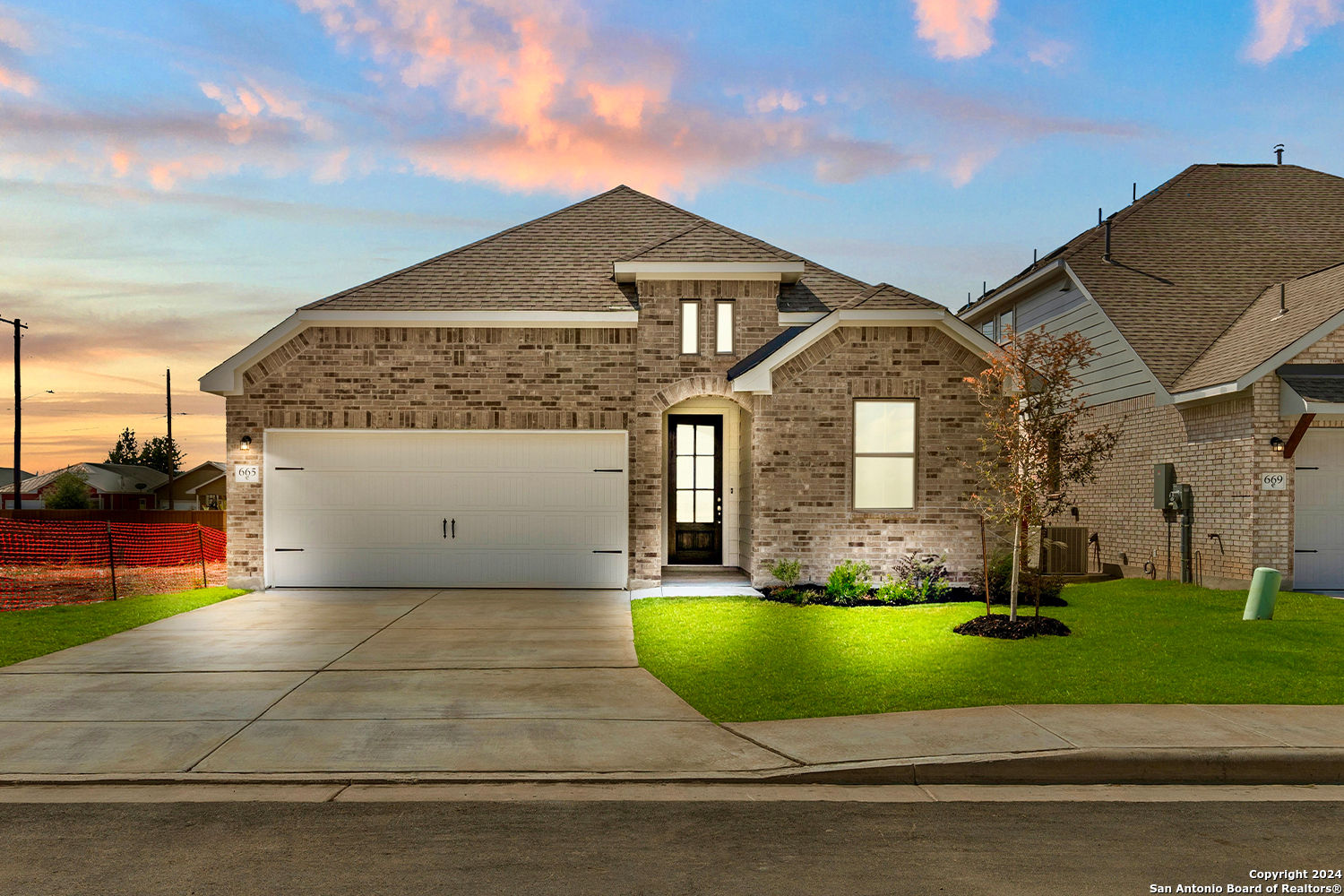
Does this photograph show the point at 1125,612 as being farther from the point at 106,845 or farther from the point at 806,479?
the point at 106,845

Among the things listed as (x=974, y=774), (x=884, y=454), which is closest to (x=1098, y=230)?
(x=884, y=454)

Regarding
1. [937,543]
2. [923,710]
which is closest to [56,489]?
[937,543]

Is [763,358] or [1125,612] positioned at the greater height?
[763,358]

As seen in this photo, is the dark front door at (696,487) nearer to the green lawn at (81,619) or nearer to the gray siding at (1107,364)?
the gray siding at (1107,364)

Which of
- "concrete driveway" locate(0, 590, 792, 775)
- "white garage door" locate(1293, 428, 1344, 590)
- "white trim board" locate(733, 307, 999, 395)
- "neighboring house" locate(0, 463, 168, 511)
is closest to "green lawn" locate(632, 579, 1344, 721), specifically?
"concrete driveway" locate(0, 590, 792, 775)

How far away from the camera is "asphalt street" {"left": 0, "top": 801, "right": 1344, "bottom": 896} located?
464cm

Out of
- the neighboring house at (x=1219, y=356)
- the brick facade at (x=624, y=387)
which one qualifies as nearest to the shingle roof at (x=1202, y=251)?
the neighboring house at (x=1219, y=356)

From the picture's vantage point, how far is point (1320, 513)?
15.1m

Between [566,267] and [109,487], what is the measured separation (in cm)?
6870

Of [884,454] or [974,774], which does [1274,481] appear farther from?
[974,774]

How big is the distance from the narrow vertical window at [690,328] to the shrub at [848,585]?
4.43 m

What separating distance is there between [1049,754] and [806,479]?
29.8ft

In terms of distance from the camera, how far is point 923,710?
7848 mm

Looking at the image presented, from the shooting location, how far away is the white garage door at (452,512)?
52.6 ft
